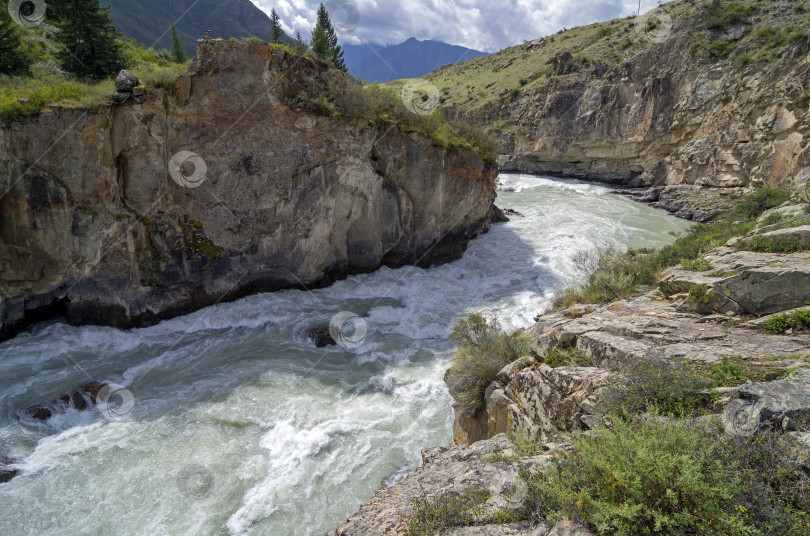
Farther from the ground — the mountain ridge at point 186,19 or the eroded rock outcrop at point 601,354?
the mountain ridge at point 186,19

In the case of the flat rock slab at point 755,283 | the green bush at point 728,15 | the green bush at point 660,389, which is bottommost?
the green bush at point 660,389

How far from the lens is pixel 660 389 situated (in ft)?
12.3

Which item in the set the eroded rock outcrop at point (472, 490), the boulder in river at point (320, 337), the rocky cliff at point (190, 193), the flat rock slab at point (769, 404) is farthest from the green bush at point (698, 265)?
the rocky cliff at point (190, 193)

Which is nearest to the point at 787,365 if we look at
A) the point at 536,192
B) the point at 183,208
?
the point at 183,208

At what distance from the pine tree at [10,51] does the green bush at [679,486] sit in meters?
17.7

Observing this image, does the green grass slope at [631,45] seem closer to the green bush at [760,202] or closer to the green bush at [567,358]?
the green bush at [760,202]

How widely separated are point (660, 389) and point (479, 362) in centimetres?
330

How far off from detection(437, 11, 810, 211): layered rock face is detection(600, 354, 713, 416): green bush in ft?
69.2

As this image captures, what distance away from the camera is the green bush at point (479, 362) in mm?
6662

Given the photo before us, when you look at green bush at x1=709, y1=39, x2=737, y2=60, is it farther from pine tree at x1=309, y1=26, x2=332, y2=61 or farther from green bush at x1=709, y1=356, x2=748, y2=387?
green bush at x1=709, y1=356, x2=748, y2=387

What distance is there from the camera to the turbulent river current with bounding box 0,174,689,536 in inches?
228

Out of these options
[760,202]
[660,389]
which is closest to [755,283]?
[660,389]

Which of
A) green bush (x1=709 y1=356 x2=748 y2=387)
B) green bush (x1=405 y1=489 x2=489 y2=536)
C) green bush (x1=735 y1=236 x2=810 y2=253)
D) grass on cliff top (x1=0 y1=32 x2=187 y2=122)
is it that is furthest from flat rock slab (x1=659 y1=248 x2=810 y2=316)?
grass on cliff top (x1=0 y1=32 x2=187 y2=122)

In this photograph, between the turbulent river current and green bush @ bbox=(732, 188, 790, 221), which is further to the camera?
green bush @ bbox=(732, 188, 790, 221)
